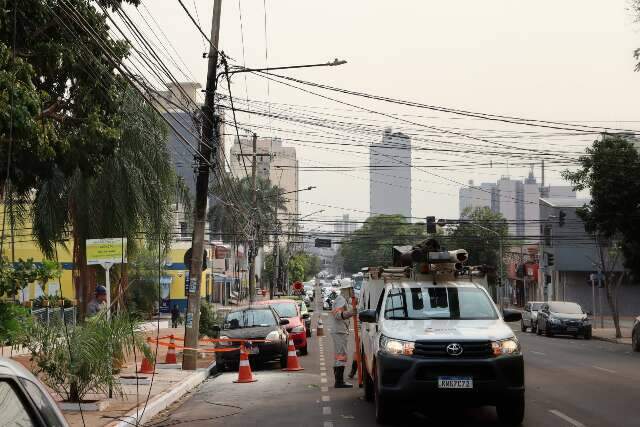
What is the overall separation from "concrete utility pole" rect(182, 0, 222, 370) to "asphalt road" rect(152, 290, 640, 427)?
1265 mm

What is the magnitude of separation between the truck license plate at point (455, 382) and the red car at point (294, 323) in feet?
50.3

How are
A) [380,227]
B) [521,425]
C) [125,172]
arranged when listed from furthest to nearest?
[380,227] → [125,172] → [521,425]

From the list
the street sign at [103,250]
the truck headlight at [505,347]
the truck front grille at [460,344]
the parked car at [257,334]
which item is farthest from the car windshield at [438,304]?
the parked car at [257,334]

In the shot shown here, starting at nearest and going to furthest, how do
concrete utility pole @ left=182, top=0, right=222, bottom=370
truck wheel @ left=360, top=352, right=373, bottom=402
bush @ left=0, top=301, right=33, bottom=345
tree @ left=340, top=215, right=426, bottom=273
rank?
bush @ left=0, top=301, right=33, bottom=345 → truck wheel @ left=360, top=352, right=373, bottom=402 → concrete utility pole @ left=182, top=0, right=222, bottom=370 → tree @ left=340, top=215, right=426, bottom=273

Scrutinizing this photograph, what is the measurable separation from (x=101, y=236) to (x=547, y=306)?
2227 centimetres

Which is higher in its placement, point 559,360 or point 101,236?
point 101,236

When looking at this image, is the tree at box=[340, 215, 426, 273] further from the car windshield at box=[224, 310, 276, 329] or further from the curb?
the curb

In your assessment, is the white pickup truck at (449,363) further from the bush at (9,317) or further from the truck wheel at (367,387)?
the bush at (9,317)

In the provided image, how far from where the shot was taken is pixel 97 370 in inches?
549

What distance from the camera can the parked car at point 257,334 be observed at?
912 inches

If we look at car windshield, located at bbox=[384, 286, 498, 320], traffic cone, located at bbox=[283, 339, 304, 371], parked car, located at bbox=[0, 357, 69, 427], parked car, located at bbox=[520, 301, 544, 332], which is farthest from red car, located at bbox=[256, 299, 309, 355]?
parked car, located at bbox=[0, 357, 69, 427]

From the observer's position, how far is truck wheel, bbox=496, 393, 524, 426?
12195mm

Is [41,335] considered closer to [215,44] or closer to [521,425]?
[521,425]

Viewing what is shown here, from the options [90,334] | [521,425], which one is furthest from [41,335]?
[521,425]
